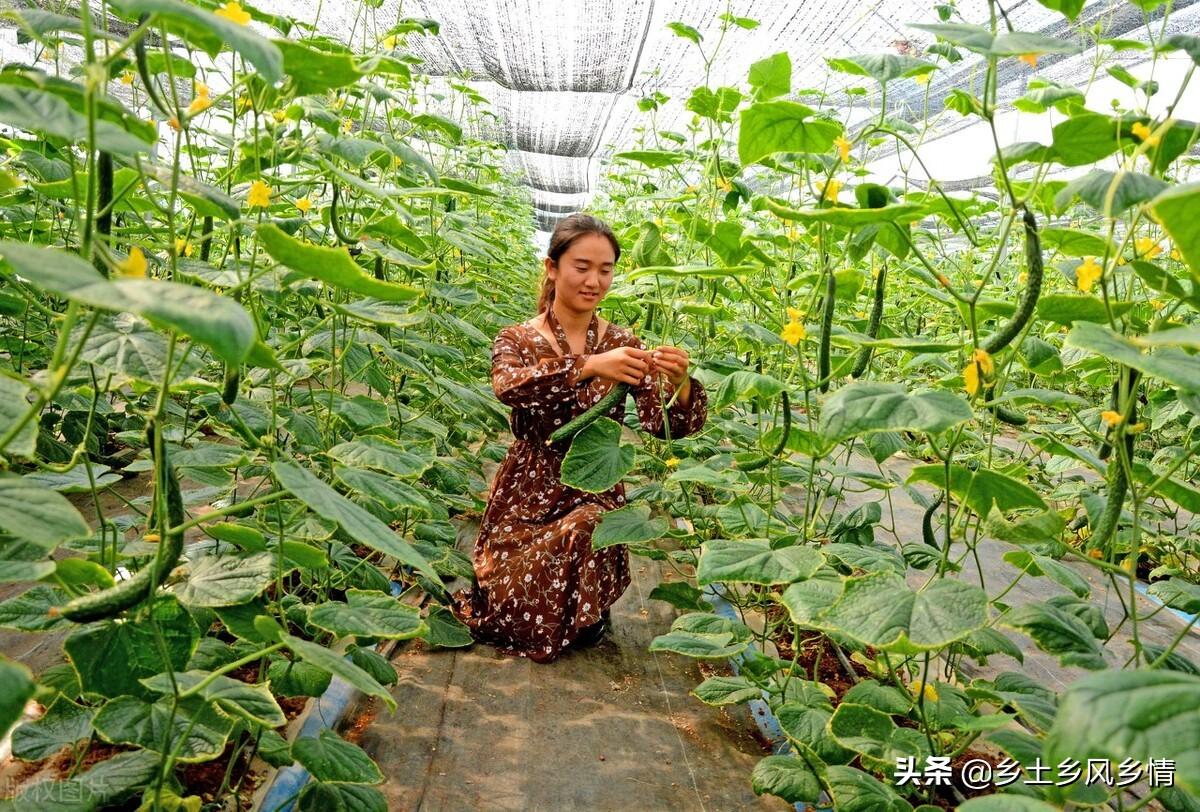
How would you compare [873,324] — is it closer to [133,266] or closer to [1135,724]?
[1135,724]

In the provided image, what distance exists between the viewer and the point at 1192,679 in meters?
0.75

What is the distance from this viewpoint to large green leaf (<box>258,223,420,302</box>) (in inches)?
33.4

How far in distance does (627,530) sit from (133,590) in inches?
50.6

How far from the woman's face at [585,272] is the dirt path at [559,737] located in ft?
3.46

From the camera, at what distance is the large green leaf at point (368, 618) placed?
128cm

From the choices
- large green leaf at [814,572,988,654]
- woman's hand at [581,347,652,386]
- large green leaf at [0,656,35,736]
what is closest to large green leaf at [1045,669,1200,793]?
large green leaf at [814,572,988,654]

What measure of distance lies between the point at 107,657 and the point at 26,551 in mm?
173

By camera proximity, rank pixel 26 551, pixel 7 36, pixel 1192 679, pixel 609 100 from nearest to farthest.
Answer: pixel 1192 679 → pixel 26 551 → pixel 7 36 → pixel 609 100

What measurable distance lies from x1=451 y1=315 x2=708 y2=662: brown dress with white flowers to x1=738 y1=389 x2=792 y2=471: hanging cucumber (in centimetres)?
57

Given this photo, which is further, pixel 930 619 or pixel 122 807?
pixel 122 807

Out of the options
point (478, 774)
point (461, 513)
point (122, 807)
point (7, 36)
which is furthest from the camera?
Result: point (7, 36)

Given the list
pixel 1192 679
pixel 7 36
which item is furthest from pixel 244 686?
pixel 7 36

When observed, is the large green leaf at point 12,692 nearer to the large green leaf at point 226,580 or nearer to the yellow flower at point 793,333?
the large green leaf at point 226,580

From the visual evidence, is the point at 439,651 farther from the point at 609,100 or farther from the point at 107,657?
the point at 609,100
